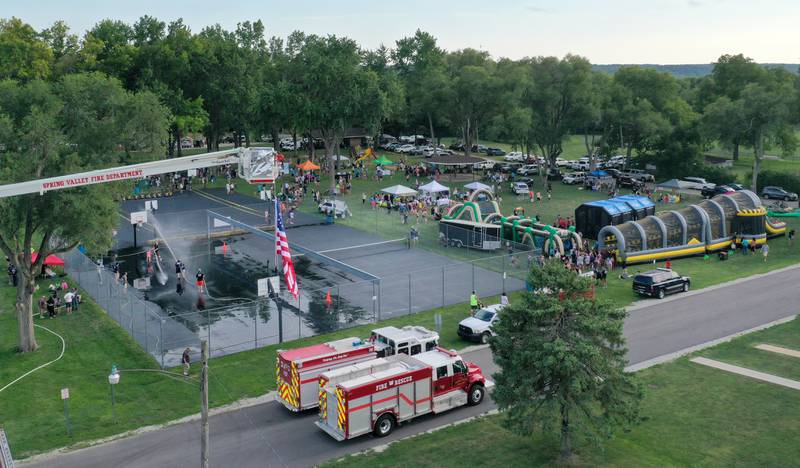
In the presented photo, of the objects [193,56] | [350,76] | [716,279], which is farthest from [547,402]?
[193,56]

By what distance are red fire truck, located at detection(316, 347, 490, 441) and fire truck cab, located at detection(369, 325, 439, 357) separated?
169 centimetres

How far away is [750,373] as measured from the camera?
2698cm

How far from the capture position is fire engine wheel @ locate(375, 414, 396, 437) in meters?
22.0

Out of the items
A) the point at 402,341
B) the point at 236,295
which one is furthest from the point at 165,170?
the point at 236,295

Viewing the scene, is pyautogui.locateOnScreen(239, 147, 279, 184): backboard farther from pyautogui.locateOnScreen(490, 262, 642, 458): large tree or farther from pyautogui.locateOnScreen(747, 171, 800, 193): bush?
pyautogui.locateOnScreen(747, 171, 800, 193): bush

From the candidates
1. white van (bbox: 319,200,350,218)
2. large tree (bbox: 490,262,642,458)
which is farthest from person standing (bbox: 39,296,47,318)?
white van (bbox: 319,200,350,218)

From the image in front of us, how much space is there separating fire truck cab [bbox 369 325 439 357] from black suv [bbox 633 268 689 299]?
1558cm

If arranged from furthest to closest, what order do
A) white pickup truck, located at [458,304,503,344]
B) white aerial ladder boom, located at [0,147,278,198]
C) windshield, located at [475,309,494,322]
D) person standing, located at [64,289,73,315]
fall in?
person standing, located at [64,289,73,315] < windshield, located at [475,309,494,322] < white pickup truck, located at [458,304,503,344] < white aerial ladder boom, located at [0,147,278,198]

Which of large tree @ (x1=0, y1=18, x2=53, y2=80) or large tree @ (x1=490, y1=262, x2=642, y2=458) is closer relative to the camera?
large tree @ (x1=490, y1=262, x2=642, y2=458)

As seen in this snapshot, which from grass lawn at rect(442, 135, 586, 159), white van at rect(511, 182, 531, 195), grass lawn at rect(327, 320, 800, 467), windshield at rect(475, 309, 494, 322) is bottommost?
grass lawn at rect(327, 320, 800, 467)

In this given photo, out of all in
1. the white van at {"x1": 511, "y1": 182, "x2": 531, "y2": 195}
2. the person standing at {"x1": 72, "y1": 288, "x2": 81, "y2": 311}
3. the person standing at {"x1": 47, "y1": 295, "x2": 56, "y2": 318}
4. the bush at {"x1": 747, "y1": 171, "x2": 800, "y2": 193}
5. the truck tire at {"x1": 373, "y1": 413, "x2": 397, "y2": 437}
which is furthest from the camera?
the bush at {"x1": 747, "y1": 171, "x2": 800, "y2": 193}

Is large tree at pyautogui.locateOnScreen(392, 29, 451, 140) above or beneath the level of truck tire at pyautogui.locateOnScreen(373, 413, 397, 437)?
above

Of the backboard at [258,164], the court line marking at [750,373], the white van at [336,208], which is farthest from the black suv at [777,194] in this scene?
the backboard at [258,164]

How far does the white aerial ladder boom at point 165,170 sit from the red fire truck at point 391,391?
740 cm
